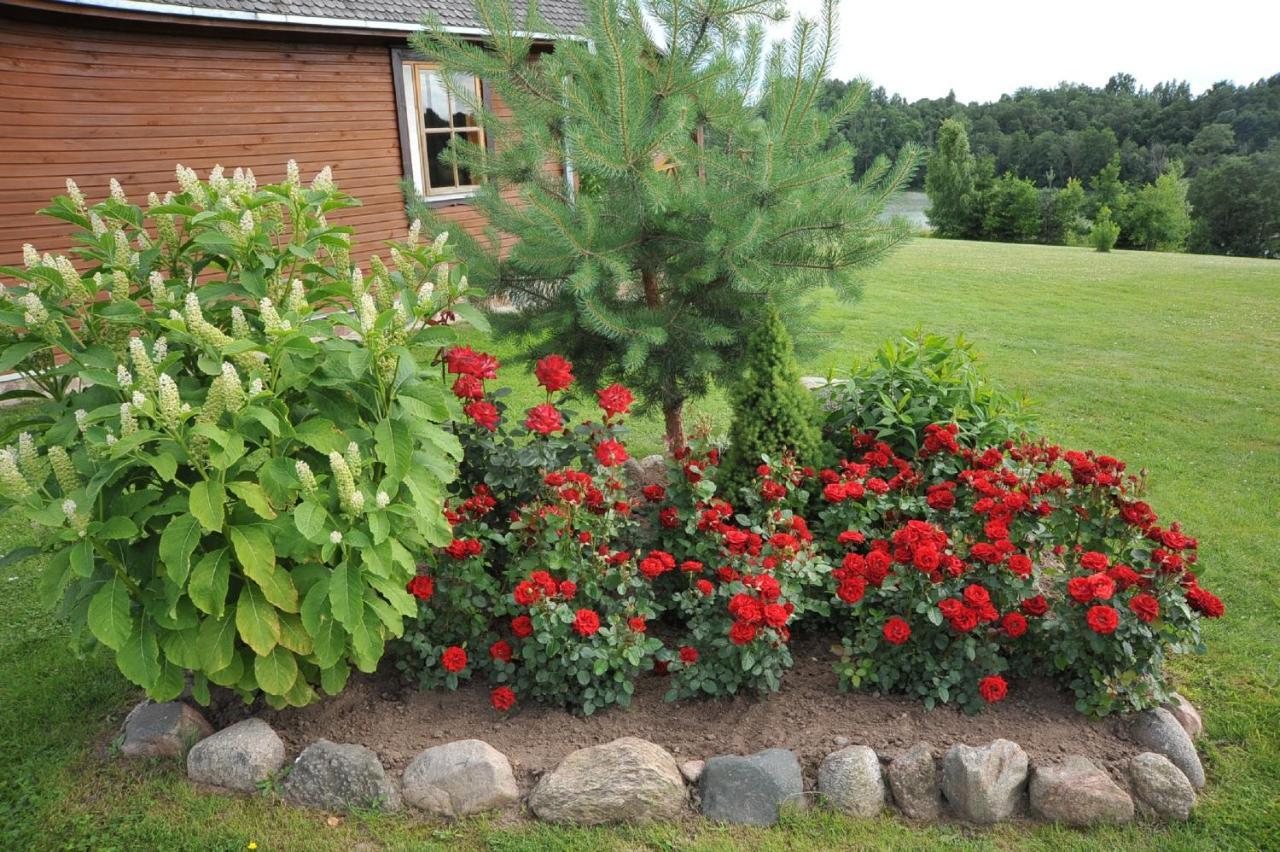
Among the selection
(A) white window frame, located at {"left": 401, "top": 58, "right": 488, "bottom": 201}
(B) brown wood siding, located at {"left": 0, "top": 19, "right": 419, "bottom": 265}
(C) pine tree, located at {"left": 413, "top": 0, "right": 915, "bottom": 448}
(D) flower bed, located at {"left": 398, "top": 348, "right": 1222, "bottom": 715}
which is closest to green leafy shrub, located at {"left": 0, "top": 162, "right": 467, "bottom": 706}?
(D) flower bed, located at {"left": 398, "top": 348, "right": 1222, "bottom": 715}

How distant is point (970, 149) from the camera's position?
4206 centimetres

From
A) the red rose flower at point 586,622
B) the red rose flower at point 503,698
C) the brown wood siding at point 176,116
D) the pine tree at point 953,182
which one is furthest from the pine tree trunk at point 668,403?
the pine tree at point 953,182

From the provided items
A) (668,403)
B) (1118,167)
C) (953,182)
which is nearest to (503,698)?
(668,403)

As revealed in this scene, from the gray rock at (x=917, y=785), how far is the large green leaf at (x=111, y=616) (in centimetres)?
229

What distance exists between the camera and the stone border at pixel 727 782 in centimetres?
255

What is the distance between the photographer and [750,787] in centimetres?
261

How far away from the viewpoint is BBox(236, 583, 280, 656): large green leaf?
2.51 m

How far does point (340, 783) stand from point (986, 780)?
1935 millimetres

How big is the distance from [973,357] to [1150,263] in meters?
14.5

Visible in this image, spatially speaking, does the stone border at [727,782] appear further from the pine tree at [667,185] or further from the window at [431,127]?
the window at [431,127]

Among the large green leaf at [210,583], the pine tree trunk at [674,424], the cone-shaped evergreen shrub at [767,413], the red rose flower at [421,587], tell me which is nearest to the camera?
the large green leaf at [210,583]

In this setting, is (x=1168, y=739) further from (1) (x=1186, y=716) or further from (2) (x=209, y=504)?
(2) (x=209, y=504)

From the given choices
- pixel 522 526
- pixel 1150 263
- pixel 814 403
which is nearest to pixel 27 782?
pixel 522 526

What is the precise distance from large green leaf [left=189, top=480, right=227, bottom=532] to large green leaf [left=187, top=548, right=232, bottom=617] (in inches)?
5.6
